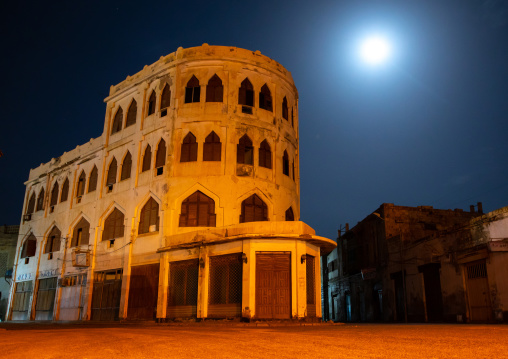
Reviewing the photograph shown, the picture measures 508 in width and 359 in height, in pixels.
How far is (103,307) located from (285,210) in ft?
34.9

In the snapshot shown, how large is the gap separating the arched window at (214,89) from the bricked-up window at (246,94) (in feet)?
3.27

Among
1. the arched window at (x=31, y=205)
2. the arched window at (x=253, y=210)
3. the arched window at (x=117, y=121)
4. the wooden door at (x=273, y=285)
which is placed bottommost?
the wooden door at (x=273, y=285)

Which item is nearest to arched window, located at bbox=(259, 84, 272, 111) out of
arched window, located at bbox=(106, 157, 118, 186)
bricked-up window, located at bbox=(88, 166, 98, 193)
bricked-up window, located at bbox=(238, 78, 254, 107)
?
bricked-up window, located at bbox=(238, 78, 254, 107)

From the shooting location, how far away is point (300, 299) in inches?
672

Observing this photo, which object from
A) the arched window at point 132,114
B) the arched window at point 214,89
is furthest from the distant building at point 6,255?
A: the arched window at point 214,89

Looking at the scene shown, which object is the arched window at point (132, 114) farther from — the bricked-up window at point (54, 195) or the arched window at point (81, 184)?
the bricked-up window at point (54, 195)

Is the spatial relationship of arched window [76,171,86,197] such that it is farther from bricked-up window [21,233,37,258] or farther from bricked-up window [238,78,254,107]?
bricked-up window [238,78,254,107]

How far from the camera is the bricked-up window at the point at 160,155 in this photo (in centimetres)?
2275

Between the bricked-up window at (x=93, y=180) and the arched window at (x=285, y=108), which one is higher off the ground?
the arched window at (x=285, y=108)

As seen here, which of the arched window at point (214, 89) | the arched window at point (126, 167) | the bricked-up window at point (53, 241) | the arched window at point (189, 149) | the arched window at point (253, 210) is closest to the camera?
the arched window at point (253, 210)

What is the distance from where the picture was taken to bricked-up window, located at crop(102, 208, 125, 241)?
24.0 meters

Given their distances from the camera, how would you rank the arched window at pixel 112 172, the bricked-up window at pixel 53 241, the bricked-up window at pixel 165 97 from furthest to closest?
the bricked-up window at pixel 53 241 → the arched window at pixel 112 172 → the bricked-up window at pixel 165 97

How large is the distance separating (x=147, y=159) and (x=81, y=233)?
7.04 m

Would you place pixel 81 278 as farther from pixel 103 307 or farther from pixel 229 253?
pixel 229 253
